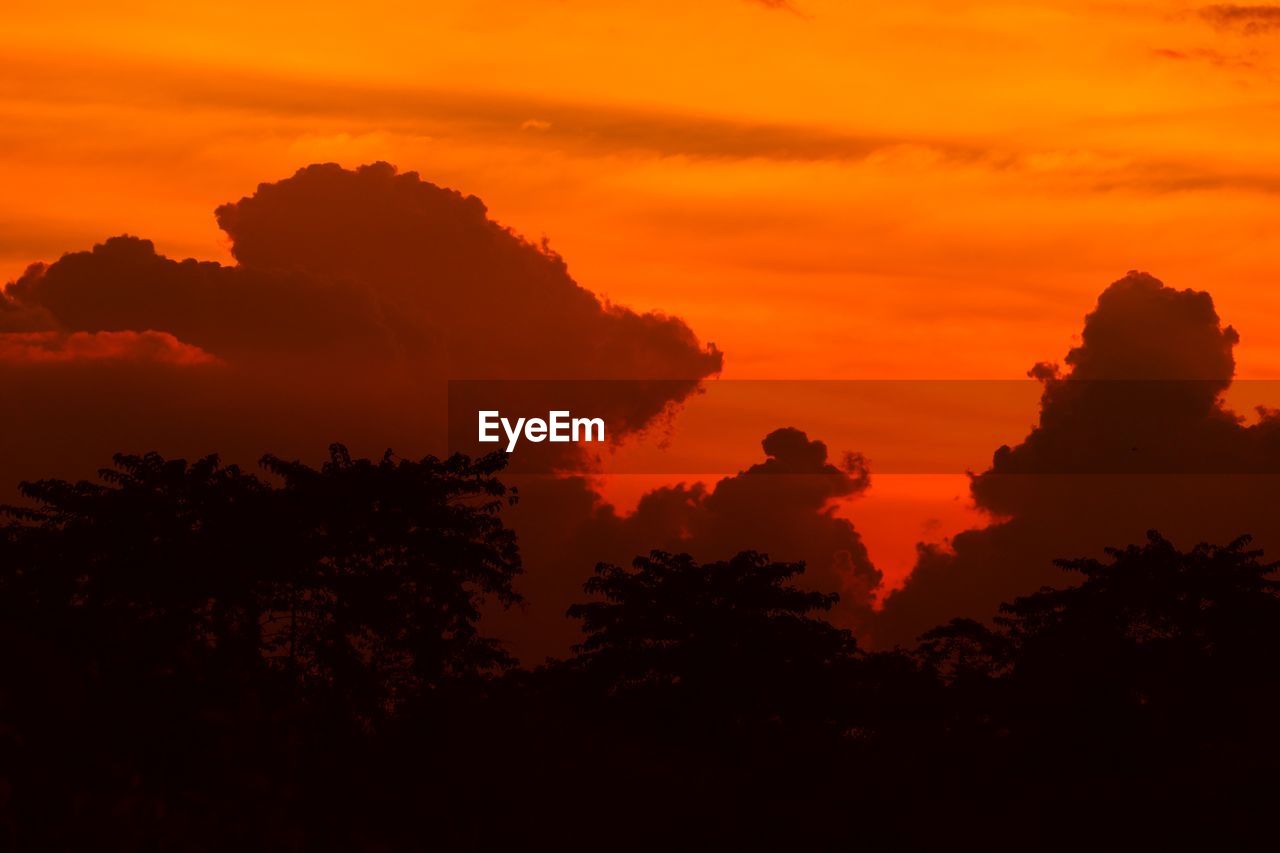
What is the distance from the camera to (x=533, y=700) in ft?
129

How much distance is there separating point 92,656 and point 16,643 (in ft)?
5.25

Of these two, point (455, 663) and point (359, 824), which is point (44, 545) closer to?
point (455, 663)

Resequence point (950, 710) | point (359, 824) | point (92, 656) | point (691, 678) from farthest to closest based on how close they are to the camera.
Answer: point (950, 710) → point (691, 678) → point (359, 824) → point (92, 656)

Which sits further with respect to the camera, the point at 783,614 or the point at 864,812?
the point at 783,614

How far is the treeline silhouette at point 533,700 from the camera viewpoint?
2441 cm

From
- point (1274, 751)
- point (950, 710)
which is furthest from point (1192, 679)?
point (1274, 751)

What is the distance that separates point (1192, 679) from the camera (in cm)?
5700

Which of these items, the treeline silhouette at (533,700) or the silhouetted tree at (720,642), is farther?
the silhouetted tree at (720,642)

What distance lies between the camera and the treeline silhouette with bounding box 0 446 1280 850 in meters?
24.4

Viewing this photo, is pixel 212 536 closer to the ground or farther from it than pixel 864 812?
farther from it

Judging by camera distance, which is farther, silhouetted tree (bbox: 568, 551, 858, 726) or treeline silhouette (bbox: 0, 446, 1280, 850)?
silhouetted tree (bbox: 568, 551, 858, 726)

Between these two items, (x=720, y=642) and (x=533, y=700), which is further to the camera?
(x=720, y=642)

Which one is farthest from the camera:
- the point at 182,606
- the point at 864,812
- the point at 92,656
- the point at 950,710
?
the point at 950,710

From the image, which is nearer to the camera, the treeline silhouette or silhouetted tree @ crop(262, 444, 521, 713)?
the treeline silhouette
